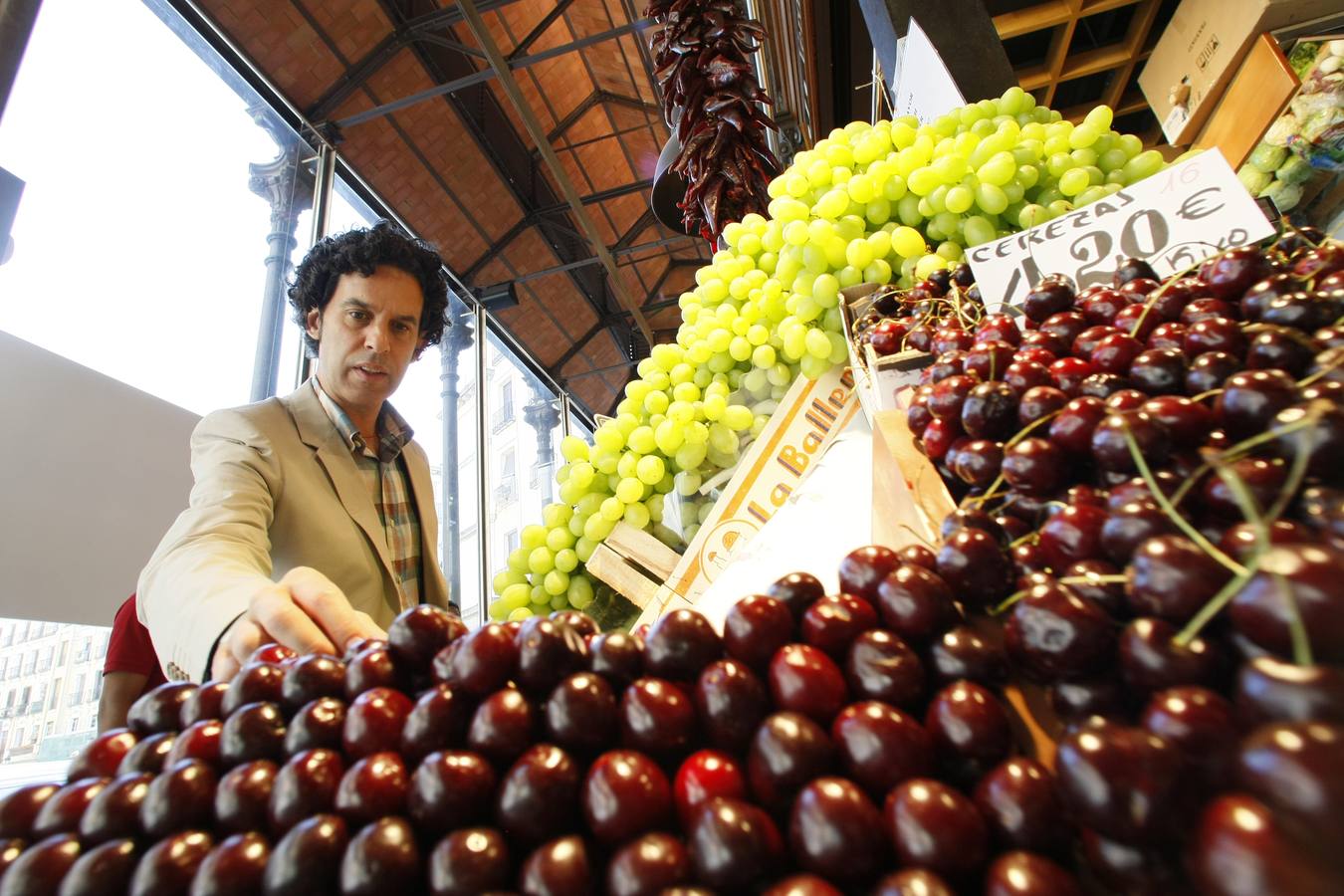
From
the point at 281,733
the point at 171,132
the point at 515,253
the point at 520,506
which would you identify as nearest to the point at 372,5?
the point at 171,132

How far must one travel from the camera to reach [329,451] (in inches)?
63.3

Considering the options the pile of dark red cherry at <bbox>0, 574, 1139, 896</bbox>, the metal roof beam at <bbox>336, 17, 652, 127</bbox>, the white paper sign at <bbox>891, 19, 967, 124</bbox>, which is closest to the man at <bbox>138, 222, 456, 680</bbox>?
the pile of dark red cherry at <bbox>0, 574, 1139, 896</bbox>

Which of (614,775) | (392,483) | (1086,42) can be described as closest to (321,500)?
(392,483)

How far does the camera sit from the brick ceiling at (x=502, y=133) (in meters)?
3.92

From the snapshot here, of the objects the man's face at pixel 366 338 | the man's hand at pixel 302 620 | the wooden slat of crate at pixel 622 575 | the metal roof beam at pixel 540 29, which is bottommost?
the man's hand at pixel 302 620

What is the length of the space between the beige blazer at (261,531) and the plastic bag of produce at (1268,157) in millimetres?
2737

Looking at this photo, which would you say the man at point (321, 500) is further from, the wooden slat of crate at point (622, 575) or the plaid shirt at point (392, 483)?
the wooden slat of crate at point (622, 575)

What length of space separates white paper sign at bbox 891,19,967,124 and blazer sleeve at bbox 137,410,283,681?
1.57 meters

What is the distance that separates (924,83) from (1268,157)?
130 cm

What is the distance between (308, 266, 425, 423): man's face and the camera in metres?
1.78

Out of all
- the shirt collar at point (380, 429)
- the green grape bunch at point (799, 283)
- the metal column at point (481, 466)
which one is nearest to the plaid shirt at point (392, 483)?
the shirt collar at point (380, 429)

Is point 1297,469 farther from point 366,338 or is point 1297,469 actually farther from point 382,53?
point 382,53

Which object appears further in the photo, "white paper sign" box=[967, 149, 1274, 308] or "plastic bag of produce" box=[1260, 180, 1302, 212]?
"plastic bag of produce" box=[1260, 180, 1302, 212]

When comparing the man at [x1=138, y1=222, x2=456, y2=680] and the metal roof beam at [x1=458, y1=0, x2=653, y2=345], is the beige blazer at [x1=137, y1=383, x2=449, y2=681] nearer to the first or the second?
the man at [x1=138, y1=222, x2=456, y2=680]
